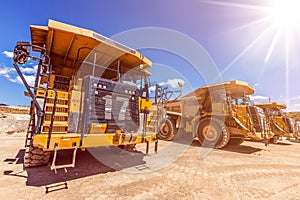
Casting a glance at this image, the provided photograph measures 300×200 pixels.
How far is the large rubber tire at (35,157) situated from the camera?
3654mm

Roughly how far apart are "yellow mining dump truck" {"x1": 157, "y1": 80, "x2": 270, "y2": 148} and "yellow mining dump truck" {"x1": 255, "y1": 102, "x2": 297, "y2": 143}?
275 centimetres

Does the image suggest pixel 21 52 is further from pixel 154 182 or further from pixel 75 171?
pixel 154 182

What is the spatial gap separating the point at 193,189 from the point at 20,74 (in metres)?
3.70

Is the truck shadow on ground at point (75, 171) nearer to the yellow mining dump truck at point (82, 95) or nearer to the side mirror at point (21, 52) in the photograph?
the yellow mining dump truck at point (82, 95)

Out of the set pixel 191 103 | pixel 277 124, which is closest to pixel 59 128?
pixel 191 103

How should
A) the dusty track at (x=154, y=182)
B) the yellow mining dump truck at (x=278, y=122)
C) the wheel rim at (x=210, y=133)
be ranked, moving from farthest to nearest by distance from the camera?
the yellow mining dump truck at (x=278, y=122)
the wheel rim at (x=210, y=133)
the dusty track at (x=154, y=182)

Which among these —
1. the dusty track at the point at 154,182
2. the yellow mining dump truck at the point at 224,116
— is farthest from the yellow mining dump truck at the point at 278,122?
the dusty track at the point at 154,182

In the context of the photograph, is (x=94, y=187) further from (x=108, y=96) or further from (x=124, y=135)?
(x=108, y=96)

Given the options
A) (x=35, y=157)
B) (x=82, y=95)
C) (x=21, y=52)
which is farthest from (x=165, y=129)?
(x=21, y=52)

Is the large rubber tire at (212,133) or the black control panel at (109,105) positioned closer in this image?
the black control panel at (109,105)

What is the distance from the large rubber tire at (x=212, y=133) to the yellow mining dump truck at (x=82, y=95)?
4.18 meters

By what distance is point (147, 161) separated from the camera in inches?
181

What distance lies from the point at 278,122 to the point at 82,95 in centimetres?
1268

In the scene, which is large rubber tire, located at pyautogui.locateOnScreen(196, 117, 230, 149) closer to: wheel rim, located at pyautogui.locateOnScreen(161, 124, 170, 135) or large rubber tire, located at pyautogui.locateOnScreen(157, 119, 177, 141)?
large rubber tire, located at pyautogui.locateOnScreen(157, 119, 177, 141)
